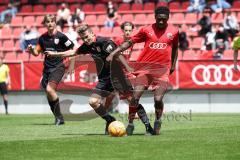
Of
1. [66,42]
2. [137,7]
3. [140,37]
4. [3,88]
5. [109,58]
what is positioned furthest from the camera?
[137,7]

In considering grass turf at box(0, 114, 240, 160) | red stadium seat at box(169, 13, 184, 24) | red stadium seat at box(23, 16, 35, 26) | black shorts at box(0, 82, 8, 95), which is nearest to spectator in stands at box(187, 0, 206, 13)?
red stadium seat at box(169, 13, 184, 24)

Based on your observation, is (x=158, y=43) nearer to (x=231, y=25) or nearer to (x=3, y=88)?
(x=3, y=88)

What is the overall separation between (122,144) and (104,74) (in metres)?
2.61

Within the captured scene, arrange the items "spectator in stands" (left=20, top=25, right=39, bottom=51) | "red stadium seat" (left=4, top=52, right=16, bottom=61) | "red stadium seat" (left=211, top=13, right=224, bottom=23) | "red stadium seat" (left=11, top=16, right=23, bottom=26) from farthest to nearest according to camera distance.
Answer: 1. "red stadium seat" (left=11, top=16, right=23, bottom=26)
2. "red stadium seat" (left=4, top=52, right=16, bottom=61)
3. "spectator in stands" (left=20, top=25, right=39, bottom=51)
4. "red stadium seat" (left=211, top=13, right=224, bottom=23)

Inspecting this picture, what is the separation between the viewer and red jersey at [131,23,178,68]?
48.9 ft

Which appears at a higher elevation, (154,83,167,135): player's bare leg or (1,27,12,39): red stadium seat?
(154,83,167,135): player's bare leg

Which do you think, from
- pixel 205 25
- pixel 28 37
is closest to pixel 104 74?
pixel 205 25

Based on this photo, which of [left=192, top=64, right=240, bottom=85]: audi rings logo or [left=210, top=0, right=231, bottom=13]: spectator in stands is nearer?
[left=192, top=64, right=240, bottom=85]: audi rings logo

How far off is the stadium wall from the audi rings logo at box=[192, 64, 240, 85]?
35 cm

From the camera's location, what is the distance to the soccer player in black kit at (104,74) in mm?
15062

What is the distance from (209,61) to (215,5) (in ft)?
18.8

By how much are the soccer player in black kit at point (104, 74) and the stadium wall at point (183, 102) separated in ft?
33.0

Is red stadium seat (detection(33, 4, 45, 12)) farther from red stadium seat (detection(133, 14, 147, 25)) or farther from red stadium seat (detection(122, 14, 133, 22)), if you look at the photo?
red stadium seat (detection(133, 14, 147, 25))

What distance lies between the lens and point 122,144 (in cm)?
1306
